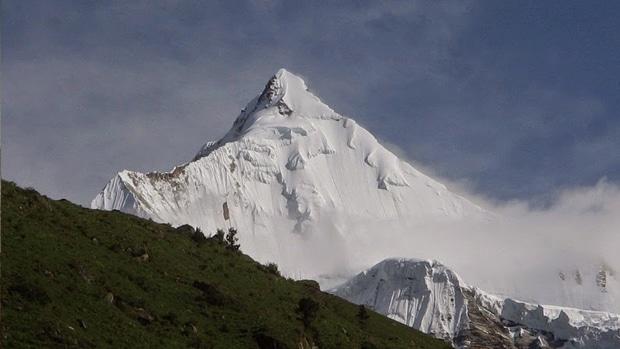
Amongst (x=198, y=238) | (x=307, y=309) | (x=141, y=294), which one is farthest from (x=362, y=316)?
(x=141, y=294)

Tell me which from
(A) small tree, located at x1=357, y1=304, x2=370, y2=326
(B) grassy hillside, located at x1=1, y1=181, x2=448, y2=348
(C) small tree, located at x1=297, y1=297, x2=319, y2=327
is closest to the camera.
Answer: (B) grassy hillside, located at x1=1, y1=181, x2=448, y2=348

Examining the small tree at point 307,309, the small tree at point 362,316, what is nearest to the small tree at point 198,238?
the small tree at point 307,309

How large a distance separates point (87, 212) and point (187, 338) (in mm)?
19100

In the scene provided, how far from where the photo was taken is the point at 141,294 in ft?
198

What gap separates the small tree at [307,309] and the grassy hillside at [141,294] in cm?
8

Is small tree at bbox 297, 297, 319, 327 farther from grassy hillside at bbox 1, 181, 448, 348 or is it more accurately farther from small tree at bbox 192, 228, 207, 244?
small tree at bbox 192, 228, 207, 244

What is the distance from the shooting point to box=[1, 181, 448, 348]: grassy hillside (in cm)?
5200

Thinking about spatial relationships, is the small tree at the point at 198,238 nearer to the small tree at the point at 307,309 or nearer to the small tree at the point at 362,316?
the small tree at the point at 307,309

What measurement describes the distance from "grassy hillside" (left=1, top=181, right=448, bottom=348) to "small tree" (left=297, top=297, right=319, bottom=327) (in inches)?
3.1

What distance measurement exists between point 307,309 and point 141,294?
12.7m

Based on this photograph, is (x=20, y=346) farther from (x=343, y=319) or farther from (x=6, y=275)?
(x=343, y=319)

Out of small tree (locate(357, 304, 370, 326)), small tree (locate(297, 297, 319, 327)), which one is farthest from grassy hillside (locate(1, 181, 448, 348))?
small tree (locate(357, 304, 370, 326))

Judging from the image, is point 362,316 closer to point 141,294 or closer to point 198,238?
point 198,238

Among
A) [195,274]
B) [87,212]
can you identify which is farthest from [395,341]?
[87,212]
